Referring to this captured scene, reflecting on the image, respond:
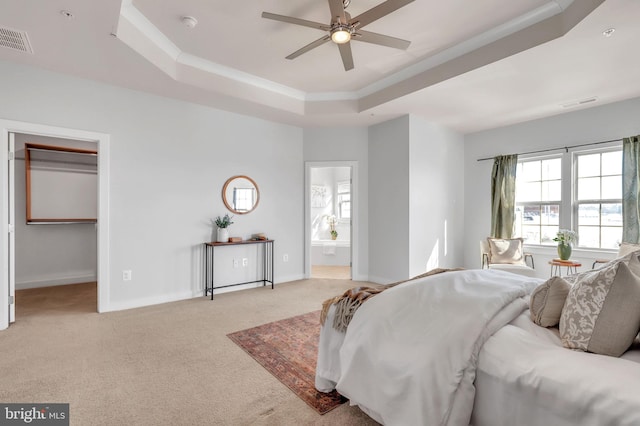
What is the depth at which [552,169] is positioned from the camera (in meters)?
4.82

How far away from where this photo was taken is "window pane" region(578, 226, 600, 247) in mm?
4383

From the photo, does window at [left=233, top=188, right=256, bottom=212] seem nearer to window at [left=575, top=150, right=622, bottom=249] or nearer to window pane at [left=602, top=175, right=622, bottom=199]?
window at [left=575, top=150, right=622, bottom=249]

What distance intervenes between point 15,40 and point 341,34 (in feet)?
9.47

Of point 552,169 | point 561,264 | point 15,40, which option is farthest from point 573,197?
point 15,40

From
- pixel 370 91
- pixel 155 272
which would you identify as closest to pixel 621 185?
pixel 370 91

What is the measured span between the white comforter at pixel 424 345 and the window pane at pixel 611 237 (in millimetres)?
3543

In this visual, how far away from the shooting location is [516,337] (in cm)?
136

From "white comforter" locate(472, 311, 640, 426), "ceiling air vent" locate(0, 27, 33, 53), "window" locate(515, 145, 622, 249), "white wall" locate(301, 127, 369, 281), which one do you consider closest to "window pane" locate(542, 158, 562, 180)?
"window" locate(515, 145, 622, 249)

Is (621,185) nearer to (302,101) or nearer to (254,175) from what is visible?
(302,101)

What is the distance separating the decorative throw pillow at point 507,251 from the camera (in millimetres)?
4578

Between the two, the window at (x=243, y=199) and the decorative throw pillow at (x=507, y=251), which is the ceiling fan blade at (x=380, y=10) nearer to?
the window at (x=243, y=199)

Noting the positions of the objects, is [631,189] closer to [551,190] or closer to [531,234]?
[551,190]

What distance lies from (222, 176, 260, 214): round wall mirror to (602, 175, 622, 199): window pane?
5015 millimetres

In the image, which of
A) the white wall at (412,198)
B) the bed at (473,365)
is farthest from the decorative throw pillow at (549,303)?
the white wall at (412,198)
